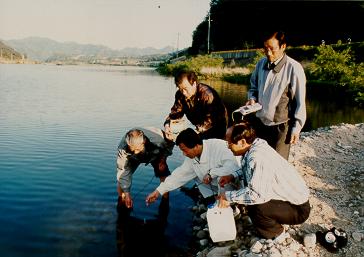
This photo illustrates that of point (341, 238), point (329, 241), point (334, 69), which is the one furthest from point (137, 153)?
point (334, 69)

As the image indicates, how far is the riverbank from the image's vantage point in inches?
192

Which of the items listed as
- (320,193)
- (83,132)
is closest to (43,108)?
(83,132)

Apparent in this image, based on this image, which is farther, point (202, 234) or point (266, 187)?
point (202, 234)

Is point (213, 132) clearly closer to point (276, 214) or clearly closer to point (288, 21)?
point (276, 214)

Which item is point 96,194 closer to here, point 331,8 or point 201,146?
point 201,146

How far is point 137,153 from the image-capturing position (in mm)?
6363

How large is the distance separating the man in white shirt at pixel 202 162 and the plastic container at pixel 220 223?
0.62 m

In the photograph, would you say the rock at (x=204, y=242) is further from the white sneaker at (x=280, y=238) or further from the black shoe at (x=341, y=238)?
the black shoe at (x=341, y=238)

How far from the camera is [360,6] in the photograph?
159ft

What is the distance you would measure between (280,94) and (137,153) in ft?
8.18

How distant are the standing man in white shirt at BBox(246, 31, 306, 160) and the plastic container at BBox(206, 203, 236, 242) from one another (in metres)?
1.23

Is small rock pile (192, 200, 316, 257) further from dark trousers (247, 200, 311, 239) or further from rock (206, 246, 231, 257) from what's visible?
dark trousers (247, 200, 311, 239)

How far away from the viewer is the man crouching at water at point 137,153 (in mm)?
6170

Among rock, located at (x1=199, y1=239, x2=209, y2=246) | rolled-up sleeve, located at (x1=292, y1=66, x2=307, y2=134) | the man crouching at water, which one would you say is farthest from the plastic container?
the man crouching at water
